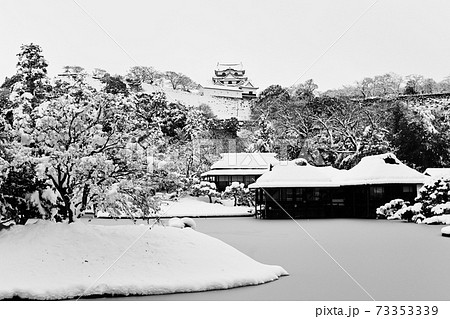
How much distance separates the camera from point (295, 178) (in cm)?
2556

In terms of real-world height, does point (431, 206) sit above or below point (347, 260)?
above

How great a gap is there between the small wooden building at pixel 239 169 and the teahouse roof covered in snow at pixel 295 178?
36.1ft

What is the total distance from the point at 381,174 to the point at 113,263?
17612 millimetres

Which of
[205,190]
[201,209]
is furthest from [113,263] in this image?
[205,190]

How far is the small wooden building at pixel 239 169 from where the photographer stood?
37688mm

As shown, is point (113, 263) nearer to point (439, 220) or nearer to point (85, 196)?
point (85, 196)

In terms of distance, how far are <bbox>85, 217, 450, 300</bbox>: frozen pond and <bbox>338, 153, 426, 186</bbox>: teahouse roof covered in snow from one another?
12.5 ft

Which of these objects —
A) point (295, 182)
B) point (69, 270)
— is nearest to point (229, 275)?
point (69, 270)

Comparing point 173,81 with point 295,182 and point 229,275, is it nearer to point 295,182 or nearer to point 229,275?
point 295,182

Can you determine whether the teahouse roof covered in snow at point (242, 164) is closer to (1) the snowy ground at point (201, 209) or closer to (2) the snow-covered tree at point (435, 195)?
(1) the snowy ground at point (201, 209)

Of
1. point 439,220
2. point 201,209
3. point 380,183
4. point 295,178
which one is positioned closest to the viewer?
point 439,220

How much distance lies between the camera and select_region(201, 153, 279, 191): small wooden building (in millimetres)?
37688

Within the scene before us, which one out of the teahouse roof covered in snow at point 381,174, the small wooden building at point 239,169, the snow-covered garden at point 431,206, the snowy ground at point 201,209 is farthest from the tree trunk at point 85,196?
the small wooden building at point 239,169

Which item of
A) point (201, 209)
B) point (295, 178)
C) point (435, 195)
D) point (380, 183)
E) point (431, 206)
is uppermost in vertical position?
point (295, 178)
